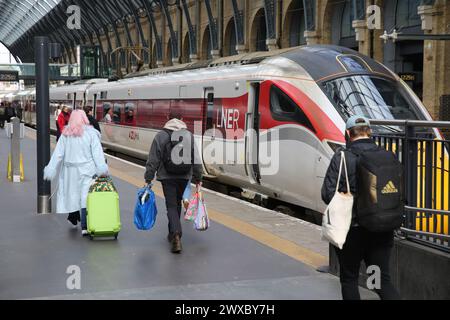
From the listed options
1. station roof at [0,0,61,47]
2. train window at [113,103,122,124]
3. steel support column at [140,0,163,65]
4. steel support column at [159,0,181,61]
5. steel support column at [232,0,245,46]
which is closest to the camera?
train window at [113,103,122,124]

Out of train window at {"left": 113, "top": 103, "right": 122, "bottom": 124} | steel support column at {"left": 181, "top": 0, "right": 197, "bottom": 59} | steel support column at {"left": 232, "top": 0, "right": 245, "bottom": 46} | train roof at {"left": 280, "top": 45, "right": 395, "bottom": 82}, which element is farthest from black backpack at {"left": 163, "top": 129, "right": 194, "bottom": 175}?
steel support column at {"left": 181, "top": 0, "right": 197, "bottom": 59}

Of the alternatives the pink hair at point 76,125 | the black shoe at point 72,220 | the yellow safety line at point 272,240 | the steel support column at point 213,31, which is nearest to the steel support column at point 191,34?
the steel support column at point 213,31

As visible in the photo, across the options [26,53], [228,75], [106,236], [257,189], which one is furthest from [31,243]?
[26,53]

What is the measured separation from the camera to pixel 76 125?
819cm

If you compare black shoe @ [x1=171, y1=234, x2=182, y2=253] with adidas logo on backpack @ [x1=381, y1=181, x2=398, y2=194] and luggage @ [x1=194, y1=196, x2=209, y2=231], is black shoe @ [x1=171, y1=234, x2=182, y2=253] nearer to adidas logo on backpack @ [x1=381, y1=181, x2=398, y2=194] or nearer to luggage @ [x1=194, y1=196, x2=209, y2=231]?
luggage @ [x1=194, y1=196, x2=209, y2=231]

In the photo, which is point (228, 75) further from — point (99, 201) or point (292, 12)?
point (292, 12)

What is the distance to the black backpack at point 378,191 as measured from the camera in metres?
4.65

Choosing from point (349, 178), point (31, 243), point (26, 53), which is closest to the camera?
point (349, 178)

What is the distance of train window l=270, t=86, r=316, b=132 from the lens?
9966mm

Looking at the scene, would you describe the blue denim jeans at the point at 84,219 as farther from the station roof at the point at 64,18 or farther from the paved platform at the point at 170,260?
the station roof at the point at 64,18

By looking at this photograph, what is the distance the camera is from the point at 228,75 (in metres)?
12.8

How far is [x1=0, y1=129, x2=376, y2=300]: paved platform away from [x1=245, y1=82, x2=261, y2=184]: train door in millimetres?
1410

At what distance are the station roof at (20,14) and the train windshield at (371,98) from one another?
64.9m

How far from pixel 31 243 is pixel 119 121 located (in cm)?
1489
